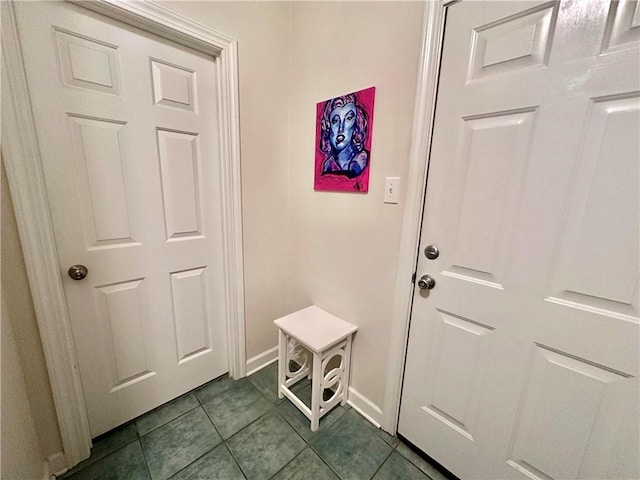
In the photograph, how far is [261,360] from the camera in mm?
1767

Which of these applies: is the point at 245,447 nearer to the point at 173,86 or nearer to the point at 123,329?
the point at 123,329

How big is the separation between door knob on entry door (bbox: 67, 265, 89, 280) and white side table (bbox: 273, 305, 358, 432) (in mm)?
896

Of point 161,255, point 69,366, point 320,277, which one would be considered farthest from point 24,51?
point 320,277

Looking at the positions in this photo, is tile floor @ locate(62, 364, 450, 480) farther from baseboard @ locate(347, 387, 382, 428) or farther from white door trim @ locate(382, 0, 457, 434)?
white door trim @ locate(382, 0, 457, 434)

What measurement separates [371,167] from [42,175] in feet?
4.28

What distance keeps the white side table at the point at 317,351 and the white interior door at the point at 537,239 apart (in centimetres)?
50

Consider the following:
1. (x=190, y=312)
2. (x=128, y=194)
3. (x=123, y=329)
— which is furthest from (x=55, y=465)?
(x=128, y=194)

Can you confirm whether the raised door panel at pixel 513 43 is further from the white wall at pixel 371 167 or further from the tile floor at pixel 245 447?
the tile floor at pixel 245 447

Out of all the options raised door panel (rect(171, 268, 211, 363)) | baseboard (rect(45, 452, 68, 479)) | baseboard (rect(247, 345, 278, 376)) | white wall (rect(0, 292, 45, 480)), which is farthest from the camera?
baseboard (rect(247, 345, 278, 376))

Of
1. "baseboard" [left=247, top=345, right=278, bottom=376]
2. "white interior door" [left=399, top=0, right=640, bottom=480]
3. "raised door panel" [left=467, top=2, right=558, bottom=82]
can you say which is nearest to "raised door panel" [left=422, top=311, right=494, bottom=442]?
"white interior door" [left=399, top=0, right=640, bottom=480]

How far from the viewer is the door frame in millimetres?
844

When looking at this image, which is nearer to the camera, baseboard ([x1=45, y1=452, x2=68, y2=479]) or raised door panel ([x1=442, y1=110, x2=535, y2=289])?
raised door panel ([x1=442, y1=110, x2=535, y2=289])

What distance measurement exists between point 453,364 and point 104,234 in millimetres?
1612

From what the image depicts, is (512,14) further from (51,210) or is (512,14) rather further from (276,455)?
(276,455)
